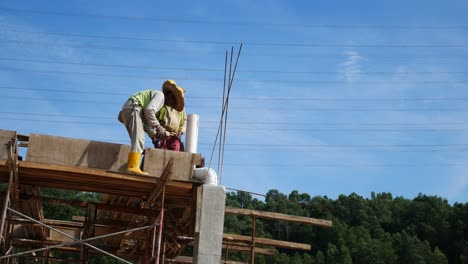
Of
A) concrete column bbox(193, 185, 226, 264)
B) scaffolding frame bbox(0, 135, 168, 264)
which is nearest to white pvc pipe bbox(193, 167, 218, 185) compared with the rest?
concrete column bbox(193, 185, 226, 264)

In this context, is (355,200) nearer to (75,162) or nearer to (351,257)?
(351,257)

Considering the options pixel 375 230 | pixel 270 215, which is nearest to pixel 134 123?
pixel 270 215

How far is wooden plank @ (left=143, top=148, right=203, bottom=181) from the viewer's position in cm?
1058

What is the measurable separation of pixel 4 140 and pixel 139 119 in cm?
200

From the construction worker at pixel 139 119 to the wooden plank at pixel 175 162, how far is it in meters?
0.17

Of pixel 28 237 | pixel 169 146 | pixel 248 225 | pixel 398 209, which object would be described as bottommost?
pixel 28 237

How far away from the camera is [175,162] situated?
10.7m

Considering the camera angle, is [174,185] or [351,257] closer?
[174,185]

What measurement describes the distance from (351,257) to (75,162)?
57.3 meters

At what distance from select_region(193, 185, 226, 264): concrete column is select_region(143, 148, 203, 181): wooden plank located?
1.23 feet

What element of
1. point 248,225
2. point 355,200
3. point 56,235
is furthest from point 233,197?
point 56,235

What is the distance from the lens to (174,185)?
34.8ft

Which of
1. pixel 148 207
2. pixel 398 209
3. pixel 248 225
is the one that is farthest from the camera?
pixel 398 209

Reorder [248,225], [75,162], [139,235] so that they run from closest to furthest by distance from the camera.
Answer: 1. [75,162]
2. [139,235]
3. [248,225]
